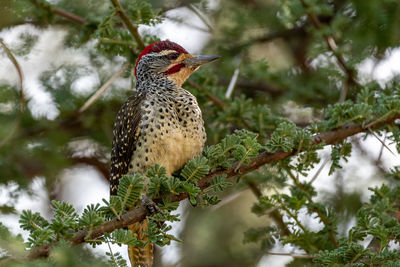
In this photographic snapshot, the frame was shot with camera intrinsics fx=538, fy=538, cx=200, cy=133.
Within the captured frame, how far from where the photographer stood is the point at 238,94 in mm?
4910

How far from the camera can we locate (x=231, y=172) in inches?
107

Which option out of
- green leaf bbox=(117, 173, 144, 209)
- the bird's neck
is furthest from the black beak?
green leaf bbox=(117, 173, 144, 209)

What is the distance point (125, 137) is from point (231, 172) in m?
0.94

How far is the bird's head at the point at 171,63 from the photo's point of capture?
376 cm

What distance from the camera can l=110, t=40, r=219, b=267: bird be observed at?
3.21 meters

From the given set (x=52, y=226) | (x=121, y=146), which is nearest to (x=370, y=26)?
(x=121, y=146)

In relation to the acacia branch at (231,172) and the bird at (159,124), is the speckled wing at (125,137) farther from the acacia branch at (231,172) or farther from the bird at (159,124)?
the acacia branch at (231,172)

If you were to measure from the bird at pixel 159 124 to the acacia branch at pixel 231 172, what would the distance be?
1.64 feet

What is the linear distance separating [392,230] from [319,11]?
1.77 m

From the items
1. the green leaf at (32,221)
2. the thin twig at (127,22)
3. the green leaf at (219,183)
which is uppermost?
the thin twig at (127,22)

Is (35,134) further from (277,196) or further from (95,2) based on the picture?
(277,196)

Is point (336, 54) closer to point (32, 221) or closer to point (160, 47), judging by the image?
point (160, 47)

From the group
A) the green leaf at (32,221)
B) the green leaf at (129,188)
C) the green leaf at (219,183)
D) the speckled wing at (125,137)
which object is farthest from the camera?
the speckled wing at (125,137)

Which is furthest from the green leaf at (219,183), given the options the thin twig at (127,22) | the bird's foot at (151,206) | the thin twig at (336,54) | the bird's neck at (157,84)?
the thin twig at (336,54)
